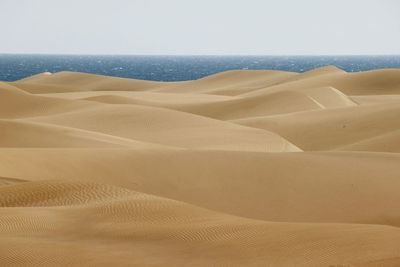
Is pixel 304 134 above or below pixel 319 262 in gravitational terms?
below

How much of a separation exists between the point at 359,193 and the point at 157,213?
13.0ft

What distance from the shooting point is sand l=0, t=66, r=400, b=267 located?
6.43m

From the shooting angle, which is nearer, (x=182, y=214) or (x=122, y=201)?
(x=182, y=214)

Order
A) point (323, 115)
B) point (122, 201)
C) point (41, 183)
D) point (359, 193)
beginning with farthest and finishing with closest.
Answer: point (323, 115), point (359, 193), point (41, 183), point (122, 201)

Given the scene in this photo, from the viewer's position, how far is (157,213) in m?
8.14

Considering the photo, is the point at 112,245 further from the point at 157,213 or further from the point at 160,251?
the point at 157,213

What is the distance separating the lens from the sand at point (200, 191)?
643 centimetres

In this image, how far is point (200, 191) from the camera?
1120 centimetres

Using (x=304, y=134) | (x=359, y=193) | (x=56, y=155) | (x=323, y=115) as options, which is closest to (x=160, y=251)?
(x=359, y=193)

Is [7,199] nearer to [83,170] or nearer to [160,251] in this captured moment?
[83,170]

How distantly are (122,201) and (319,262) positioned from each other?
3481 millimetres

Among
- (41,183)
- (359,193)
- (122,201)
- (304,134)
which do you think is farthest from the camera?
(304,134)

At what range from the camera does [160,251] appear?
661 centimetres

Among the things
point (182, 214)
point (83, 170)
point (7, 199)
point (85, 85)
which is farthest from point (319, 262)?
point (85, 85)
